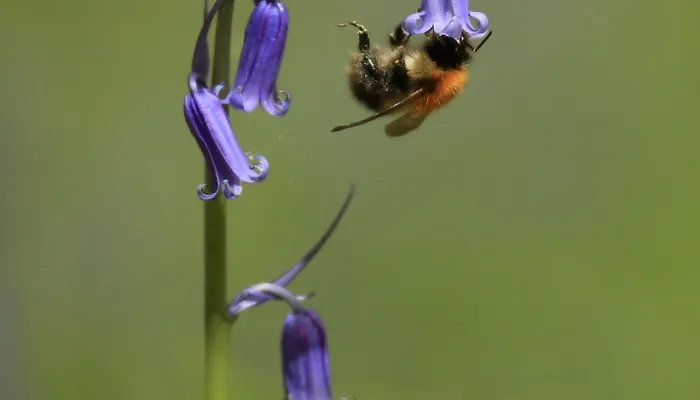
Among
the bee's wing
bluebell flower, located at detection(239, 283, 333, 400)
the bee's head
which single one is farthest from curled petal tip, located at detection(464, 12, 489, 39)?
bluebell flower, located at detection(239, 283, 333, 400)

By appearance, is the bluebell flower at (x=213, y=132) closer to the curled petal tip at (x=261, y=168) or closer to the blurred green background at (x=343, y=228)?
the curled petal tip at (x=261, y=168)

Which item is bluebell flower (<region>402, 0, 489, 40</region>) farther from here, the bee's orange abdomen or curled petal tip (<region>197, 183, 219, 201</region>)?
curled petal tip (<region>197, 183, 219, 201</region>)

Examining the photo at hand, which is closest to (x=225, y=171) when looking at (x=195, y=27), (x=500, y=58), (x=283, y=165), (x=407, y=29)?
(x=407, y=29)

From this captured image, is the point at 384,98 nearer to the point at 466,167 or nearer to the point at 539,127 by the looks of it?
the point at 466,167

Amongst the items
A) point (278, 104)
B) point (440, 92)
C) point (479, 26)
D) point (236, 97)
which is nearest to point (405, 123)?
point (440, 92)

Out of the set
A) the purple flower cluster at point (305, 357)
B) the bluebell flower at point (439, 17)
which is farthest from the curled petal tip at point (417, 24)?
the purple flower cluster at point (305, 357)

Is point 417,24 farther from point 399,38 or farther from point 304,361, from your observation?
point 304,361

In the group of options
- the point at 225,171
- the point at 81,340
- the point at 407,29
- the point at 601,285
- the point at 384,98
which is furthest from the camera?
the point at 601,285
